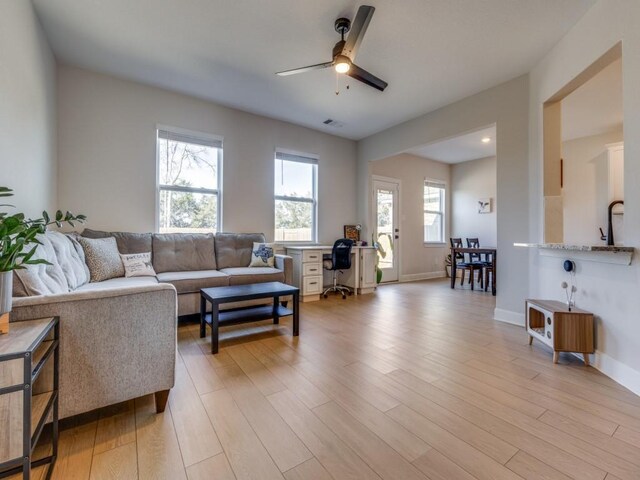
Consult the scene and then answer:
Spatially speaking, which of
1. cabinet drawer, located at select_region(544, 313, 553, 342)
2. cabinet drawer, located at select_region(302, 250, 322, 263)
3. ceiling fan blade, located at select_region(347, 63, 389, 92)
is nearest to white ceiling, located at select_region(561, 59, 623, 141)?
ceiling fan blade, located at select_region(347, 63, 389, 92)

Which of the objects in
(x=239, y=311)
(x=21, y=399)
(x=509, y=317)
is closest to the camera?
(x=21, y=399)

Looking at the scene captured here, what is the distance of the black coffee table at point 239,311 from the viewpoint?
2354mm

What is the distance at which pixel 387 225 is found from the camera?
5.99m

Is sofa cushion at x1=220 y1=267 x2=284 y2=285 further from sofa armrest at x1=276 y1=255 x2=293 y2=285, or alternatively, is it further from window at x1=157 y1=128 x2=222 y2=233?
window at x1=157 y1=128 x2=222 y2=233

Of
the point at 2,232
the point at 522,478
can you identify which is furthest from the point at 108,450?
the point at 522,478

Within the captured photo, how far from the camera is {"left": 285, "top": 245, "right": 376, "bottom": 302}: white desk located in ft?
13.8

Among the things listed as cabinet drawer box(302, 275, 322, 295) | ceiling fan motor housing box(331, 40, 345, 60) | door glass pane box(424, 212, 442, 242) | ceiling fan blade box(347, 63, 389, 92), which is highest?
ceiling fan motor housing box(331, 40, 345, 60)

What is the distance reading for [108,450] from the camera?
4.18ft

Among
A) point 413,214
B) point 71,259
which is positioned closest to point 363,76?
point 71,259

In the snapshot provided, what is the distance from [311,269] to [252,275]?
1.11 meters

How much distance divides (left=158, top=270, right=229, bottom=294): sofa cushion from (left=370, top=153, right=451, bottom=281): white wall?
3962 millimetres

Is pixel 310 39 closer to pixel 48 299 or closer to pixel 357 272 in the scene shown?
pixel 48 299

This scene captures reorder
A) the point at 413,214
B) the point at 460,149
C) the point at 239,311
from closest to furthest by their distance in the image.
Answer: the point at 239,311
the point at 460,149
the point at 413,214

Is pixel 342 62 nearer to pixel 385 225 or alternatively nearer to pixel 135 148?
pixel 135 148
